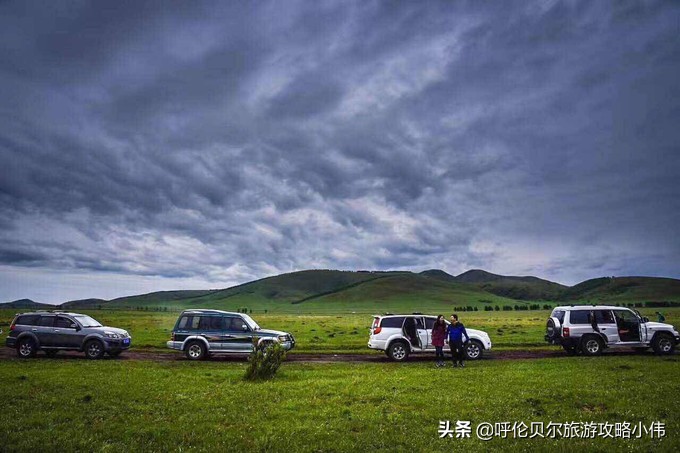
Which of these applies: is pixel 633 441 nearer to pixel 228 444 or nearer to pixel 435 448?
pixel 435 448

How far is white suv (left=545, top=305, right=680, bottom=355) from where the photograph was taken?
24547 millimetres

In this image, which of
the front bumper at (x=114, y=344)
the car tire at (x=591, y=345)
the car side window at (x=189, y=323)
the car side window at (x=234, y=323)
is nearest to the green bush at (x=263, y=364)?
the car side window at (x=234, y=323)

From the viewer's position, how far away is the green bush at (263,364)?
16797mm

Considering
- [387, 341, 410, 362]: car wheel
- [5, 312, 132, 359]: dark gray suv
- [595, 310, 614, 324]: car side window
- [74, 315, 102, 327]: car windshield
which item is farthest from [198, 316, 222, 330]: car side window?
[595, 310, 614, 324]: car side window

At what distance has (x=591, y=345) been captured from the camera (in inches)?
973

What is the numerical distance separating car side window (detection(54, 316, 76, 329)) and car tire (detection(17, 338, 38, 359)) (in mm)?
1408

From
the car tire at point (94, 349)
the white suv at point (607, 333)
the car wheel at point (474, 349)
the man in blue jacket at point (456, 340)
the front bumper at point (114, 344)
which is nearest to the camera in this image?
the man in blue jacket at point (456, 340)

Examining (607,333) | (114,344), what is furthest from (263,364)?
(607,333)

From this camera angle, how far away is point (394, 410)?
1204 cm

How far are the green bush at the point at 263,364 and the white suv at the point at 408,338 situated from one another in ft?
25.1

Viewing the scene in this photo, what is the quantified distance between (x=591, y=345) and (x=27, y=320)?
30123 mm

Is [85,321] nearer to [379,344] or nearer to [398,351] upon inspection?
[379,344]

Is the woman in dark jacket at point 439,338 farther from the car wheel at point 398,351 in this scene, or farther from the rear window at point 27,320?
the rear window at point 27,320

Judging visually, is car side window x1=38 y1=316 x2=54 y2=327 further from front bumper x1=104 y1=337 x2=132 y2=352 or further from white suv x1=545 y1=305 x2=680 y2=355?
white suv x1=545 y1=305 x2=680 y2=355
